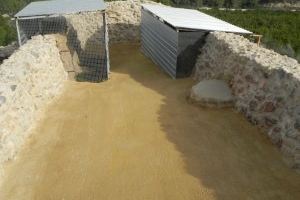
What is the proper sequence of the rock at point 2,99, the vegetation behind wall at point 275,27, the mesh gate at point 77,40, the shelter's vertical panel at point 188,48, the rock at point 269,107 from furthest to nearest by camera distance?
the vegetation behind wall at point 275,27, the mesh gate at point 77,40, the shelter's vertical panel at point 188,48, the rock at point 269,107, the rock at point 2,99

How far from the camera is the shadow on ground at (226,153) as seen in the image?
6988 mm

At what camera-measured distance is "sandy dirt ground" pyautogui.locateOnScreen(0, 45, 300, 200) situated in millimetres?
7004

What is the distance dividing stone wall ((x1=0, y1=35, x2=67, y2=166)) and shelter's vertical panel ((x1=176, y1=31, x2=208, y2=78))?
4291mm

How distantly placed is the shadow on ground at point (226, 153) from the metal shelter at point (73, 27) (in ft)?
15.2

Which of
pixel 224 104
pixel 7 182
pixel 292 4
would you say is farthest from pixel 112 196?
pixel 292 4

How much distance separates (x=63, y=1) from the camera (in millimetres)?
16656

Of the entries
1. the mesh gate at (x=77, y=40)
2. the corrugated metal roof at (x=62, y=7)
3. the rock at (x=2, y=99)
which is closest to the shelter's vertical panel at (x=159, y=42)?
the mesh gate at (x=77, y=40)

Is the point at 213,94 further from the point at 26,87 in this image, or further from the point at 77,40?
the point at 77,40

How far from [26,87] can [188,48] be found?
19.7 ft

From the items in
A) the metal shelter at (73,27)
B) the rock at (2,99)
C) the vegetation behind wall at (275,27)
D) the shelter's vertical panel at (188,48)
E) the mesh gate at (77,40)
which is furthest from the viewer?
the vegetation behind wall at (275,27)

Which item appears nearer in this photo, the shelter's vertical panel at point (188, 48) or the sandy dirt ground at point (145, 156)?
the sandy dirt ground at point (145, 156)

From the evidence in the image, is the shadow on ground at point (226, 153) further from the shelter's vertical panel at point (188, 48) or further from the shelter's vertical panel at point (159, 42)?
the shelter's vertical panel at point (159, 42)

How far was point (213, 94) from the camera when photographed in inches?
418

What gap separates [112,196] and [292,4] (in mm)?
48690
